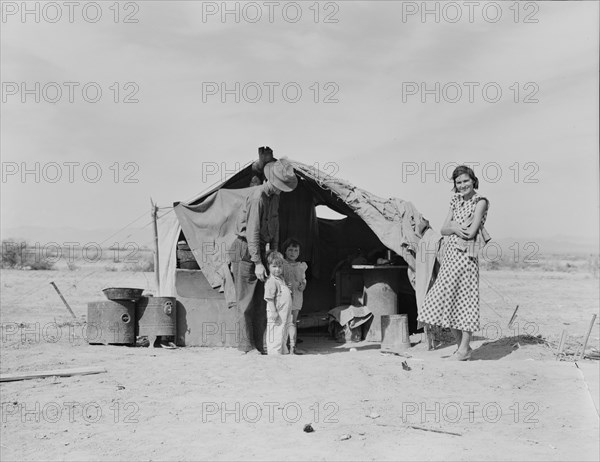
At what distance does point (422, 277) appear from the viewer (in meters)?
7.92

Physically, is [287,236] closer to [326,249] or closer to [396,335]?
[326,249]

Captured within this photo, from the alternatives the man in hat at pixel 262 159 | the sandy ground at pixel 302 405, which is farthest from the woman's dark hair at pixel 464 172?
the man in hat at pixel 262 159

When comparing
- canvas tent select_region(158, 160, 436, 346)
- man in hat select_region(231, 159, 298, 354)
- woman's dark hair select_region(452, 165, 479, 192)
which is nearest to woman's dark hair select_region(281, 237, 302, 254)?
man in hat select_region(231, 159, 298, 354)

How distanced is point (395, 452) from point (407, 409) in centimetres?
101

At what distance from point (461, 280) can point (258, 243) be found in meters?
2.13

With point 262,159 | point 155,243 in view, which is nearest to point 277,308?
point 262,159

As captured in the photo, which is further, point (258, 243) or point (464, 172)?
point (258, 243)

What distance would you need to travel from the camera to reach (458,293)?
23.5 ft

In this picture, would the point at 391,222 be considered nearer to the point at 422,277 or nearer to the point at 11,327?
the point at 422,277

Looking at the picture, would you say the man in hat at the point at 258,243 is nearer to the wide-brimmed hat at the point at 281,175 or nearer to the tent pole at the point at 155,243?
the wide-brimmed hat at the point at 281,175

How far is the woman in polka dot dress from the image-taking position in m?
7.10

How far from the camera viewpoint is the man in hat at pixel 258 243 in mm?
7836

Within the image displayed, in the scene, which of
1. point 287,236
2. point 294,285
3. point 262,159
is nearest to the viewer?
point 294,285

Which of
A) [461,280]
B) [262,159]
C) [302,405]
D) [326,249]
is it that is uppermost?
[262,159]
